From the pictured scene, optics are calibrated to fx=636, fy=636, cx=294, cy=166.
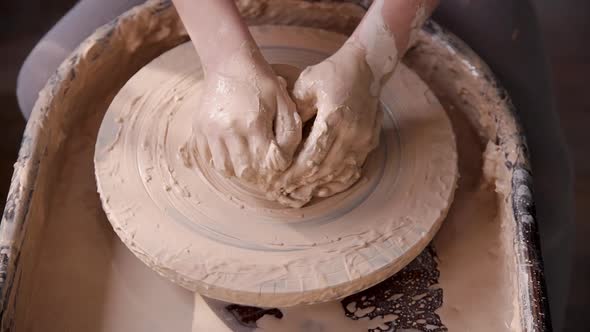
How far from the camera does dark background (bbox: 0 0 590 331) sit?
223cm

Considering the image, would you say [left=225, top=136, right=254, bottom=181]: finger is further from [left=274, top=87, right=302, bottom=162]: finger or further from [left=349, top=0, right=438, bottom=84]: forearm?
[left=349, top=0, right=438, bottom=84]: forearm

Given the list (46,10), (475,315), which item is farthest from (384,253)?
(46,10)

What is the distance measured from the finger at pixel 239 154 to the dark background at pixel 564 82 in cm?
138

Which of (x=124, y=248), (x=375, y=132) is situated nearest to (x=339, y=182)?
(x=375, y=132)

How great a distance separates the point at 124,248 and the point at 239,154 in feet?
1.46

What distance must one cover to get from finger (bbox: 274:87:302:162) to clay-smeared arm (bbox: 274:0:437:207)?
22 millimetres

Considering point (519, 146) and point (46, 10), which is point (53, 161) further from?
point (46, 10)

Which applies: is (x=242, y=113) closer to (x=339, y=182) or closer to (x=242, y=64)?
(x=242, y=64)

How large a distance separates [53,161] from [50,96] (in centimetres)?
15

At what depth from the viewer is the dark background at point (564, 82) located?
2.23 metres

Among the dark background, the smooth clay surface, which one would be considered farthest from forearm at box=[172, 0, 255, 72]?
the dark background


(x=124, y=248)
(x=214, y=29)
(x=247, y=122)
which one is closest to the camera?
(x=247, y=122)

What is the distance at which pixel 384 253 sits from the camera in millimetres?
1205

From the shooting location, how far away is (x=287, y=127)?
3.83 ft
